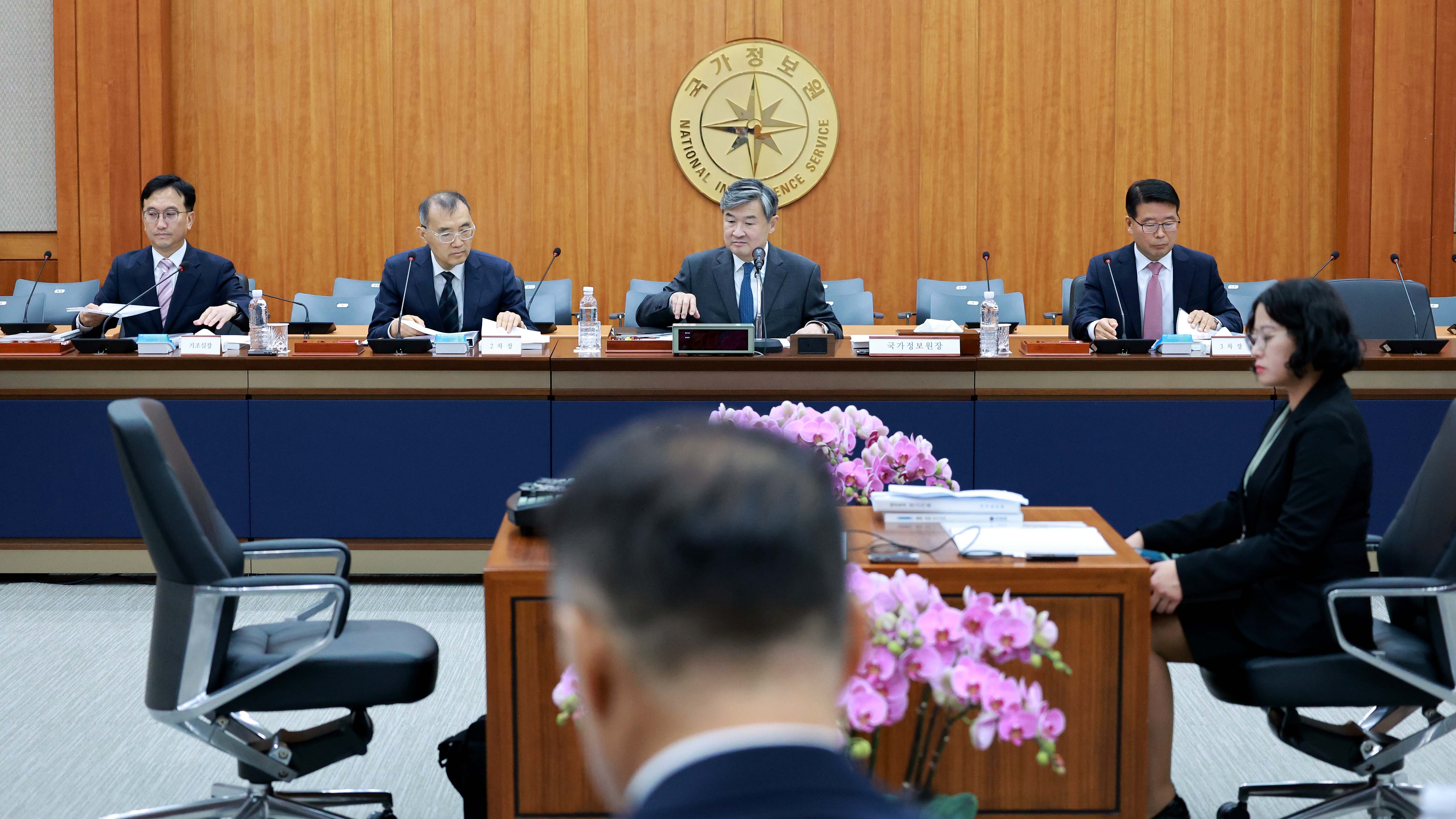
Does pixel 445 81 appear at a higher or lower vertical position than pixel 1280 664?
higher

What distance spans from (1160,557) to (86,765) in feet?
7.64

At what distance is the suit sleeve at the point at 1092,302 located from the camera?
15.2 ft

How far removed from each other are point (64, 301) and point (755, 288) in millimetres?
3910

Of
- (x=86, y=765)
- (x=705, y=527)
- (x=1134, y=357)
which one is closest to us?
(x=705, y=527)

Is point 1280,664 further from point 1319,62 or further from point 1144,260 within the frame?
point 1319,62

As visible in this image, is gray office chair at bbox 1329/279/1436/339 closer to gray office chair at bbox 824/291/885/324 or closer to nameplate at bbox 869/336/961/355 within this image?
nameplate at bbox 869/336/961/355

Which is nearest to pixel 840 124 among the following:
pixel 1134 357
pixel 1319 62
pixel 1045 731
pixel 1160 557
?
pixel 1319 62

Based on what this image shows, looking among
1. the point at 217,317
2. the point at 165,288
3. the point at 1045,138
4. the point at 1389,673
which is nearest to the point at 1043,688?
the point at 1389,673

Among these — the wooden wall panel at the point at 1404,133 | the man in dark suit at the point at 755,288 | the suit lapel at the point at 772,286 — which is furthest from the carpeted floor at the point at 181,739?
the wooden wall panel at the point at 1404,133

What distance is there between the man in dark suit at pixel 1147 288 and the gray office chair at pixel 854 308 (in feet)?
5.11

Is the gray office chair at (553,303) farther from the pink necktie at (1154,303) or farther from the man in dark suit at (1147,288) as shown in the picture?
the pink necktie at (1154,303)

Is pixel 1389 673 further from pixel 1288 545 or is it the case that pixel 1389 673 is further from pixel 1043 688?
pixel 1043 688

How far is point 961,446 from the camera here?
393 cm

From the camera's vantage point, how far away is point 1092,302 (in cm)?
469
